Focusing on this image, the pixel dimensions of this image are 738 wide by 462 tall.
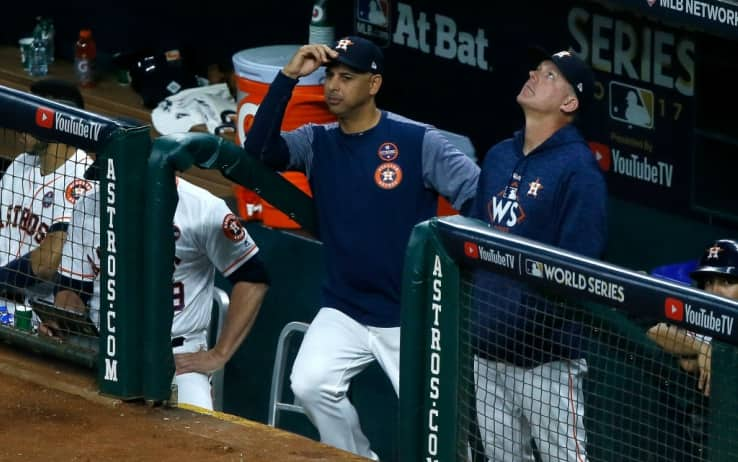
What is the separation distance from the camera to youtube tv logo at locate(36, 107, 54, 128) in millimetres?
4676

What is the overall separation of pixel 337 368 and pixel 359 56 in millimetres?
1004

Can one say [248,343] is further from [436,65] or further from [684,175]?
[684,175]

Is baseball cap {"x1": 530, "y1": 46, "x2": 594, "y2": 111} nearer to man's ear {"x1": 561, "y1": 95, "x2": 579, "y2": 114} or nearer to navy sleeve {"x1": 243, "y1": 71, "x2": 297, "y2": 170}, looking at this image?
man's ear {"x1": 561, "y1": 95, "x2": 579, "y2": 114}

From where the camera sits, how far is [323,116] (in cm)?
658

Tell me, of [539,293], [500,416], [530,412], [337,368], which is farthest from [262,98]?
[539,293]

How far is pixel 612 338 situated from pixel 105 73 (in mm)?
5228

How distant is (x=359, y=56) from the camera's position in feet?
17.4

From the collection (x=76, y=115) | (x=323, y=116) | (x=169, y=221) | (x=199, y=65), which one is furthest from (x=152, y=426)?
(x=199, y=65)

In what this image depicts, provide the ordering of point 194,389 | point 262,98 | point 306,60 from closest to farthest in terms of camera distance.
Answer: point 306,60 → point 194,389 → point 262,98

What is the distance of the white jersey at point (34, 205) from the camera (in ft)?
17.4

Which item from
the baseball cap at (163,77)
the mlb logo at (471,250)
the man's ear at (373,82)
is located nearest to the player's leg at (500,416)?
the mlb logo at (471,250)

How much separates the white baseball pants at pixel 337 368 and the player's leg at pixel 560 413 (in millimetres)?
835

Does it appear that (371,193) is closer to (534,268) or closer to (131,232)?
(131,232)

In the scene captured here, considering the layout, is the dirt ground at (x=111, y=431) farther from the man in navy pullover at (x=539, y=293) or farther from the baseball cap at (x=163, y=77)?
the baseball cap at (x=163, y=77)
